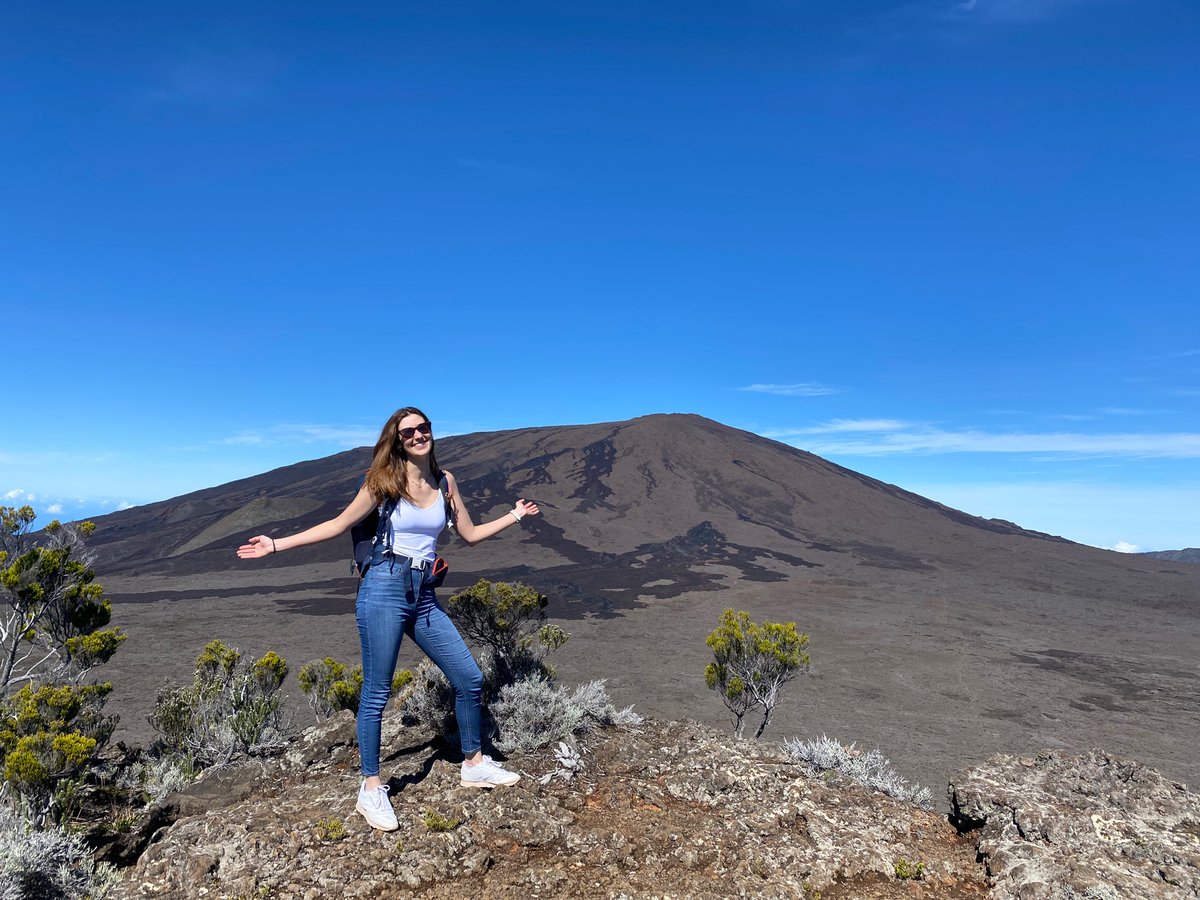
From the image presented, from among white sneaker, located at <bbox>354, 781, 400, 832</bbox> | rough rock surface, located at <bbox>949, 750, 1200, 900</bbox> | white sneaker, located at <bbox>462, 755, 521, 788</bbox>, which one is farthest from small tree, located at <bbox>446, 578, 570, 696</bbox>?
rough rock surface, located at <bbox>949, 750, 1200, 900</bbox>

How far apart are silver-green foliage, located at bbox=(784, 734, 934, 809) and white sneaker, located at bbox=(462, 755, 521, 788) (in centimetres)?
194

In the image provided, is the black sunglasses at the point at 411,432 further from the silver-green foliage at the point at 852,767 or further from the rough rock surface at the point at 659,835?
the silver-green foliage at the point at 852,767

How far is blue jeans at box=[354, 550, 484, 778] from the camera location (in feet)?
10.3

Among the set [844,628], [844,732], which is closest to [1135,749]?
[844,732]

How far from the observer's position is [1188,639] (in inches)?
1346

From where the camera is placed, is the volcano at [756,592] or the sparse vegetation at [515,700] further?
the volcano at [756,592]

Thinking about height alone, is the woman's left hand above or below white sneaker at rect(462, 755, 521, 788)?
above

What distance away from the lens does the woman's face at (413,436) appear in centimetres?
328

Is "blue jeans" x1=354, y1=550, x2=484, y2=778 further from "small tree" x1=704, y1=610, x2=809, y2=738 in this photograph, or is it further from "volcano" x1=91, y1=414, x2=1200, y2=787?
"volcano" x1=91, y1=414, x2=1200, y2=787

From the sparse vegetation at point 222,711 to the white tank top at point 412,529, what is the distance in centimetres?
277

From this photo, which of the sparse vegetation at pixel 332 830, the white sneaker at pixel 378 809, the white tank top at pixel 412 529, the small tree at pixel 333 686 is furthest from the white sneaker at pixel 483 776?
the small tree at pixel 333 686

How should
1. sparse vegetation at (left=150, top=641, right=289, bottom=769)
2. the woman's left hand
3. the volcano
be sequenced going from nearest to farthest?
the woman's left hand
sparse vegetation at (left=150, top=641, right=289, bottom=769)
the volcano

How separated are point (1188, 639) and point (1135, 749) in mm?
23325

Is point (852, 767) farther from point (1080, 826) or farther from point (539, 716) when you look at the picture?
point (539, 716)
